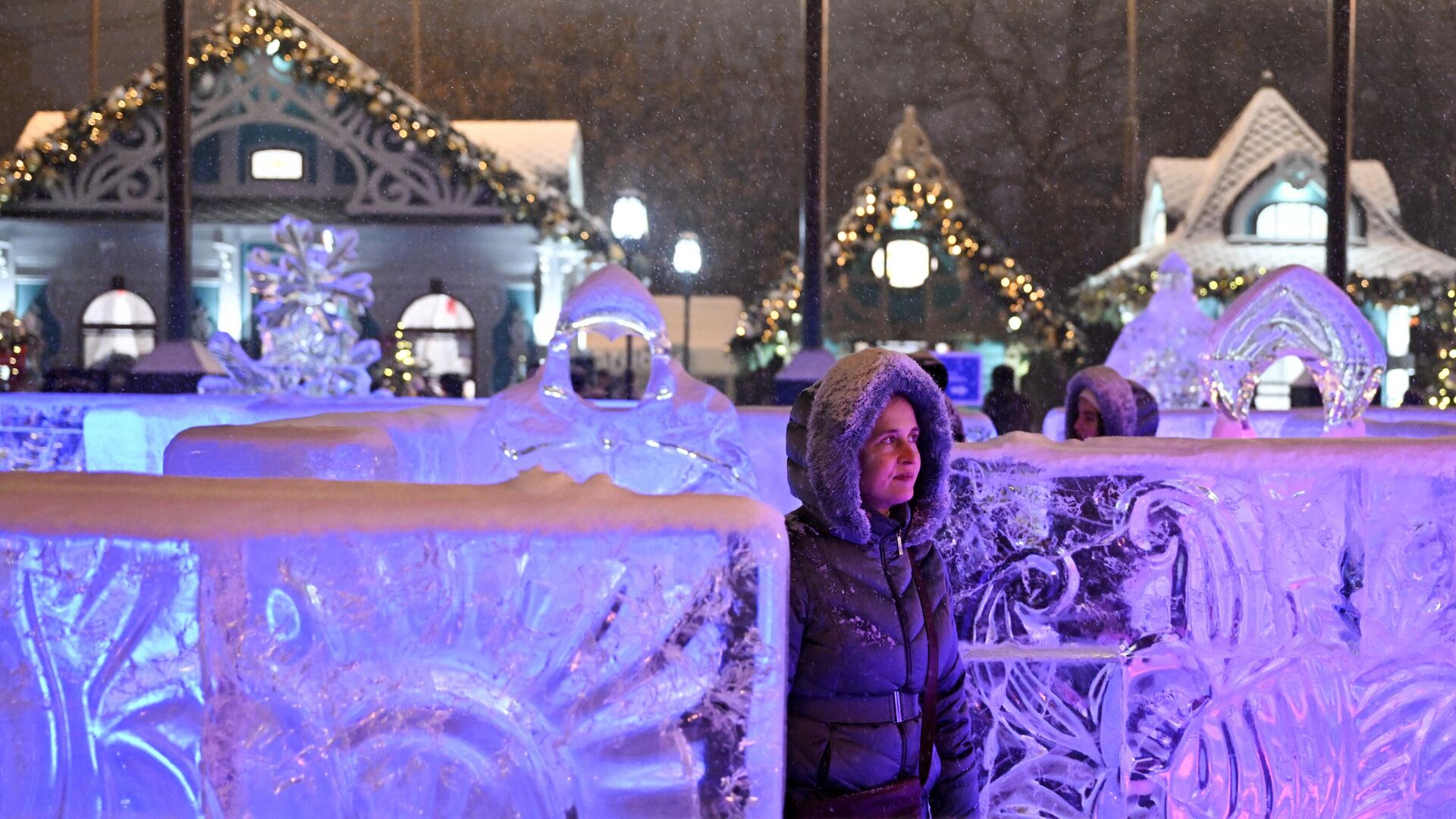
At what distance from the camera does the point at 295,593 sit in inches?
66.7

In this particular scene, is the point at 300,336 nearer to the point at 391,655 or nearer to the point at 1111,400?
the point at 1111,400

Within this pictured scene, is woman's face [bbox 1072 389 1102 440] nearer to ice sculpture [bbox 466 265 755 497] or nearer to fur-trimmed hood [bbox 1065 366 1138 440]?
fur-trimmed hood [bbox 1065 366 1138 440]

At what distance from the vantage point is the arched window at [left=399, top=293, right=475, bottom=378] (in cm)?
1641

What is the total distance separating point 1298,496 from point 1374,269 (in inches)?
645

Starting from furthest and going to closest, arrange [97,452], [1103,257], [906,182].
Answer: [1103,257]
[906,182]
[97,452]


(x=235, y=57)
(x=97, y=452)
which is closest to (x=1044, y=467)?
(x=97, y=452)

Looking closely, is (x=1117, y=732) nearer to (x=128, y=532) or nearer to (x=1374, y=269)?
(x=128, y=532)

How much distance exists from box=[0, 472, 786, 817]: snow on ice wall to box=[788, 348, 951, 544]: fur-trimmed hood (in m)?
0.33

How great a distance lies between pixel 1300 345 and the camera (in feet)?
14.8

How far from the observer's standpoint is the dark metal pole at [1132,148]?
1870 centimetres

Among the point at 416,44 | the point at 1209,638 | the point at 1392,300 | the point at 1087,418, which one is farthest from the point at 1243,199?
the point at 1209,638

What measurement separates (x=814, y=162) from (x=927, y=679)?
8.66 metres

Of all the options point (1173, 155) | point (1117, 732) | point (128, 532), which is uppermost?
point (1173, 155)

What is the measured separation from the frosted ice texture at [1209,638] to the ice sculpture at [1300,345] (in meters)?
1.86
